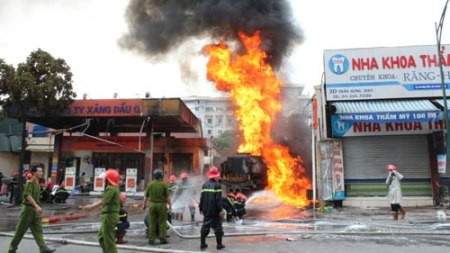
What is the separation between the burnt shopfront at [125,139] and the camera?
22.0 m

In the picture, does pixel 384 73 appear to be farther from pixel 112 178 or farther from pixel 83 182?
pixel 83 182

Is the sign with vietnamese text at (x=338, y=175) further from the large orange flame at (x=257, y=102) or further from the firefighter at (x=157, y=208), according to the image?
the firefighter at (x=157, y=208)

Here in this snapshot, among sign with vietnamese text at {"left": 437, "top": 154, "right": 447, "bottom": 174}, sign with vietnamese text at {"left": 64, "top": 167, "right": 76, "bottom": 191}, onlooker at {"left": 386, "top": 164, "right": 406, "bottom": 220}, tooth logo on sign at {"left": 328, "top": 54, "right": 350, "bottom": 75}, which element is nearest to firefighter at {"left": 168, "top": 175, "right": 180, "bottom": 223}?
onlooker at {"left": 386, "top": 164, "right": 406, "bottom": 220}

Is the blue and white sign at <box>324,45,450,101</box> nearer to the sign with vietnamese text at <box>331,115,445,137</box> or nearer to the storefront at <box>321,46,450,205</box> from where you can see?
the storefront at <box>321,46,450,205</box>

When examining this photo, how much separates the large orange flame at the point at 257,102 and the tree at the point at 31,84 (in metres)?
7.91

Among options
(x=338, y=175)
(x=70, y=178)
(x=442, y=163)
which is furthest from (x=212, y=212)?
(x=70, y=178)

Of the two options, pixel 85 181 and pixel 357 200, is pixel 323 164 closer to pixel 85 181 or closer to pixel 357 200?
pixel 357 200

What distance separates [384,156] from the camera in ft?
50.2

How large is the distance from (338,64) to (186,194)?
8.28 metres

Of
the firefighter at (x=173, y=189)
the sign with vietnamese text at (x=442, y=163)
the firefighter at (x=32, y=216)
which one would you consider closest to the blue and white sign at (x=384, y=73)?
the sign with vietnamese text at (x=442, y=163)

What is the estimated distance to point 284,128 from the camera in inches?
1069

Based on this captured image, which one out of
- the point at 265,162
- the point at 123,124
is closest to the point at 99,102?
the point at 123,124

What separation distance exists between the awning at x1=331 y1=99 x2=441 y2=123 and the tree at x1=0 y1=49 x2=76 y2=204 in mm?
12516

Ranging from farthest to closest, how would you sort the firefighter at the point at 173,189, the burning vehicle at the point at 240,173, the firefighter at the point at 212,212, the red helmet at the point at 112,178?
the burning vehicle at the point at 240,173
the firefighter at the point at 173,189
the firefighter at the point at 212,212
the red helmet at the point at 112,178
